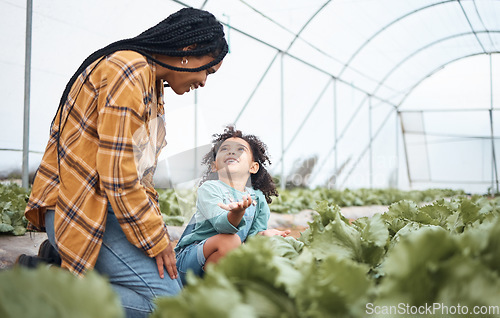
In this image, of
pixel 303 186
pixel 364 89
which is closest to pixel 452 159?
pixel 364 89

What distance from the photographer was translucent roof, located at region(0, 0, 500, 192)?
18.8 feet

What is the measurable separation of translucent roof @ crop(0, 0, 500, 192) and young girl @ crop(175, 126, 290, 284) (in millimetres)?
3708

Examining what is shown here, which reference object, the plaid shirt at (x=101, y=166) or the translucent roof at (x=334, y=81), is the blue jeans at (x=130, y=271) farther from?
the translucent roof at (x=334, y=81)

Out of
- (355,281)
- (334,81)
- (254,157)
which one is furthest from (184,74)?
(334,81)

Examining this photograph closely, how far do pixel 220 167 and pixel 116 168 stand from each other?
1094mm

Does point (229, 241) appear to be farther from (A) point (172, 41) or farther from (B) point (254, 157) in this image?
(A) point (172, 41)

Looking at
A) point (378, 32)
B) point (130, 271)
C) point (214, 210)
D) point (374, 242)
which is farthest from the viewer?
point (378, 32)

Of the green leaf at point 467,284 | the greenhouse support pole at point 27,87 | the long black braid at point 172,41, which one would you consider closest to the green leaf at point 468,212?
the green leaf at point 467,284

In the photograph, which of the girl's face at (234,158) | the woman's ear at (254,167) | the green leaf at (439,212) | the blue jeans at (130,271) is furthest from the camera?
the woman's ear at (254,167)

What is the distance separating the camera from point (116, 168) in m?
1.54

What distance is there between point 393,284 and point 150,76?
48.8 inches

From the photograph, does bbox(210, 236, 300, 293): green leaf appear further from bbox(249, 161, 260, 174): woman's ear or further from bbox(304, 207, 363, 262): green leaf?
bbox(249, 161, 260, 174): woman's ear

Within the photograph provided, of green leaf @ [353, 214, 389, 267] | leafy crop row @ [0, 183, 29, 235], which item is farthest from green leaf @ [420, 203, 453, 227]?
leafy crop row @ [0, 183, 29, 235]

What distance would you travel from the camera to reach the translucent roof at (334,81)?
574cm
